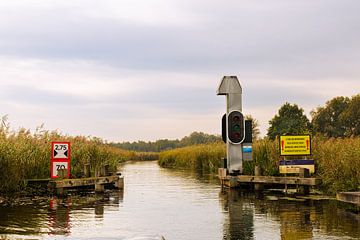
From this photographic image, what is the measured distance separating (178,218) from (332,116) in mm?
53301

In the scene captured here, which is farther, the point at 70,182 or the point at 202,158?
the point at 202,158

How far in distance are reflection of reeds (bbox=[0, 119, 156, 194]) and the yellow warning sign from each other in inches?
302

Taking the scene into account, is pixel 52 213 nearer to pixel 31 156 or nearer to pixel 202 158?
pixel 31 156

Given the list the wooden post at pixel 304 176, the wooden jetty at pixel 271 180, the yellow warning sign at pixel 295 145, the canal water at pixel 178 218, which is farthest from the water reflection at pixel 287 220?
the yellow warning sign at pixel 295 145

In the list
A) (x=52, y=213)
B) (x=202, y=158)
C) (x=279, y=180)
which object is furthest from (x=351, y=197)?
(x=202, y=158)

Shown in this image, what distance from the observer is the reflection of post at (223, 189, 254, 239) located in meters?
9.77

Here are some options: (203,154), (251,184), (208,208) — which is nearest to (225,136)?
(251,184)

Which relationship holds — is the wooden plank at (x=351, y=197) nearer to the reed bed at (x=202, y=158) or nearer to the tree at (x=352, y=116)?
the reed bed at (x=202, y=158)

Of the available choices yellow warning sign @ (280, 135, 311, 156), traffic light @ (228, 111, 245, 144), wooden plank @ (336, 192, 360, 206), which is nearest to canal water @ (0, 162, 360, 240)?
wooden plank @ (336, 192, 360, 206)

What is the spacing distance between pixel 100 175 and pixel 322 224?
403 inches

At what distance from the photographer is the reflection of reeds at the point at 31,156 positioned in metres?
16.1

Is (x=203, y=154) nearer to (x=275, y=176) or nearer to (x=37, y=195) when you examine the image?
(x=275, y=176)

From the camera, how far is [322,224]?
35.7 ft

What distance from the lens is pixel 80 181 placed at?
1736 cm
